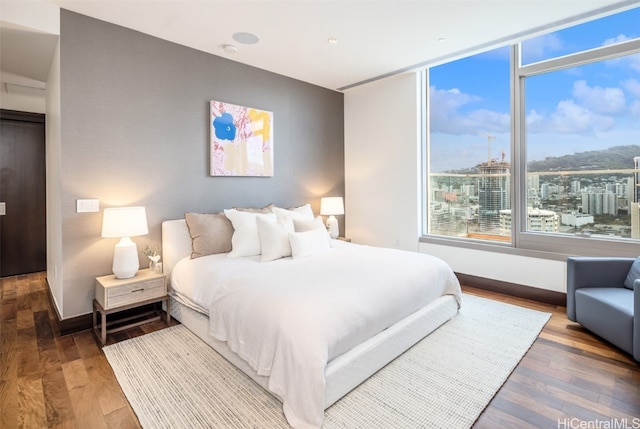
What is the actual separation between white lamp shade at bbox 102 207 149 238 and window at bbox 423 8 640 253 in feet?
12.1

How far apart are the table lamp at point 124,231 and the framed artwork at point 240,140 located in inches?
43.5

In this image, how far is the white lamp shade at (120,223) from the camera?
2756 mm

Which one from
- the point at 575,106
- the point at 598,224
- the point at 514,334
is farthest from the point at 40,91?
the point at 598,224

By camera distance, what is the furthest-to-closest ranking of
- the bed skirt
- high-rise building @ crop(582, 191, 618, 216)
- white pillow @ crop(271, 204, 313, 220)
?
1. white pillow @ crop(271, 204, 313, 220)
2. high-rise building @ crop(582, 191, 618, 216)
3. the bed skirt

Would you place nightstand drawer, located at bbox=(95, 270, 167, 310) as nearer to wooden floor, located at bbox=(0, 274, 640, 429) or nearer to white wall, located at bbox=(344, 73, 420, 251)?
wooden floor, located at bbox=(0, 274, 640, 429)

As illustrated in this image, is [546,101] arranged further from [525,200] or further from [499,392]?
[499,392]

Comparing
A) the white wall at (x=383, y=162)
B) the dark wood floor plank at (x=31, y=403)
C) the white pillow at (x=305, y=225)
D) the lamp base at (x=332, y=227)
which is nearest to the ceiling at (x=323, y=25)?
the white wall at (x=383, y=162)

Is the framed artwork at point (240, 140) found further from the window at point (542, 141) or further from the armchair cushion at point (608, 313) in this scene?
the armchair cushion at point (608, 313)

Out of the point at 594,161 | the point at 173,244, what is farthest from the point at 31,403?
the point at 594,161

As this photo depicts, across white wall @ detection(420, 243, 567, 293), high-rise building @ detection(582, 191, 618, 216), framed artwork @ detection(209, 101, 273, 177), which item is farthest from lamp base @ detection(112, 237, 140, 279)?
high-rise building @ detection(582, 191, 618, 216)

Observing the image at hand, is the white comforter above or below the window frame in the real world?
below

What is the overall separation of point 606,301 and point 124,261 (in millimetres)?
3981

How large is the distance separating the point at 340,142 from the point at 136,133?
3060 mm

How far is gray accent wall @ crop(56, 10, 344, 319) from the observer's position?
9.43ft
